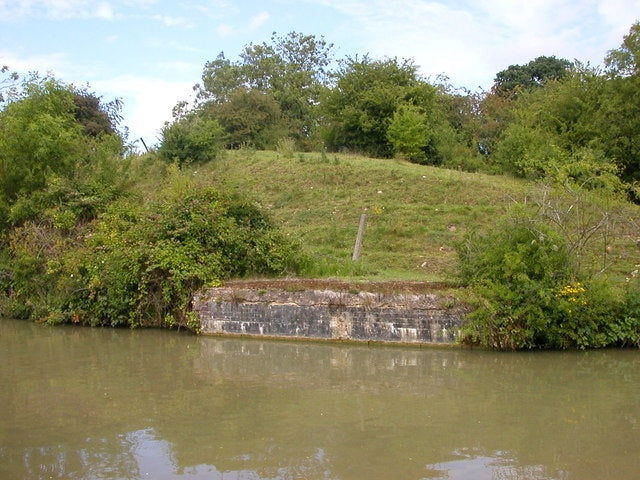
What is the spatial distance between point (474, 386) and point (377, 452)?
12.1 ft

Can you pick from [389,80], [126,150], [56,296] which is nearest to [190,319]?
[56,296]

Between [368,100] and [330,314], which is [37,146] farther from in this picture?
[368,100]

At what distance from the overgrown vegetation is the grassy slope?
3.3 inches

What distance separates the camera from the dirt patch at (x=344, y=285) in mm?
13836

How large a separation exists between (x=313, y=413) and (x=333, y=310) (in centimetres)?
529

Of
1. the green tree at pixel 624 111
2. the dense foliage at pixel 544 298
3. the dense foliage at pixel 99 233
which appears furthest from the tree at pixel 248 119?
the dense foliage at pixel 544 298

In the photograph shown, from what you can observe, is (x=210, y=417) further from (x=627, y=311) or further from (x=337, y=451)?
(x=627, y=311)

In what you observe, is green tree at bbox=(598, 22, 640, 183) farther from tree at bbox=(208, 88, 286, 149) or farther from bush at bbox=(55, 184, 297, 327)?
tree at bbox=(208, 88, 286, 149)

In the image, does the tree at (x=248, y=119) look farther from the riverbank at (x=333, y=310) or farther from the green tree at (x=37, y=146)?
the riverbank at (x=333, y=310)

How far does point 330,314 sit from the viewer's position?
46.2ft

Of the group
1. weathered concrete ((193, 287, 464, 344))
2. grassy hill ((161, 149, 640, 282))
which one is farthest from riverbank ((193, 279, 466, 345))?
grassy hill ((161, 149, 640, 282))

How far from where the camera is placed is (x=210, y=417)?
8641mm

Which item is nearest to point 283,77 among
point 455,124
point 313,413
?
point 455,124

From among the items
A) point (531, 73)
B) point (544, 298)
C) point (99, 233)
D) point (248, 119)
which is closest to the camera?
point (544, 298)
